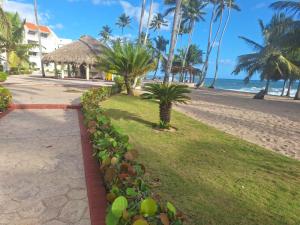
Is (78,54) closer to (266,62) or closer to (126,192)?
(266,62)

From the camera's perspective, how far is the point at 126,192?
8.41 ft

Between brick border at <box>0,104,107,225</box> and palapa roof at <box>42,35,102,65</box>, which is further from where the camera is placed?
palapa roof at <box>42,35,102,65</box>

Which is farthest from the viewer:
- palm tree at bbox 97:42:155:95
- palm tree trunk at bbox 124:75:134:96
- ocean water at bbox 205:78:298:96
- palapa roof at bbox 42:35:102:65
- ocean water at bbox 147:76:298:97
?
ocean water at bbox 205:78:298:96

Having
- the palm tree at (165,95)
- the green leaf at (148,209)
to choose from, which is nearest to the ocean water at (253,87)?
the palm tree at (165,95)

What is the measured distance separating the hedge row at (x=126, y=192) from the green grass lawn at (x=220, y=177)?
0.59 metres

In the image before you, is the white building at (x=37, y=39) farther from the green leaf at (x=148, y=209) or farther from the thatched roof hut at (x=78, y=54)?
the green leaf at (x=148, y=209)

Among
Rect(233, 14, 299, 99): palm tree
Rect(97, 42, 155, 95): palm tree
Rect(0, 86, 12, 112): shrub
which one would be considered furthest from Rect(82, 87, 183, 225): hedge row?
Rect(233, 14, 299, 99): palm tree

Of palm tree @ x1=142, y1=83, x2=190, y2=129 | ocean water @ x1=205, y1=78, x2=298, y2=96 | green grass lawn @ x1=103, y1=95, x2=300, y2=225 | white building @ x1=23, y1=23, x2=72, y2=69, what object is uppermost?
white building @ x1=23, y1=23, x2=72, y2=69

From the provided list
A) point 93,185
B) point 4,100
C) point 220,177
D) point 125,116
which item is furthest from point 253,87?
point 93,185

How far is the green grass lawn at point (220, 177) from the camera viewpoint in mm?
3121

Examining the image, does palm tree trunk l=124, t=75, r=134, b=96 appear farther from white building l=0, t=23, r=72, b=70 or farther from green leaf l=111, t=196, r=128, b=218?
white building l=0, t=23, r=72, b=70

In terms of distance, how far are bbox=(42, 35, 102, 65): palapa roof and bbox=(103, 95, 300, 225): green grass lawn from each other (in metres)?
21.0

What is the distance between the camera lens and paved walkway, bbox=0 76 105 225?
2850mm

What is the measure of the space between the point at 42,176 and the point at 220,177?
2865 millimetres
